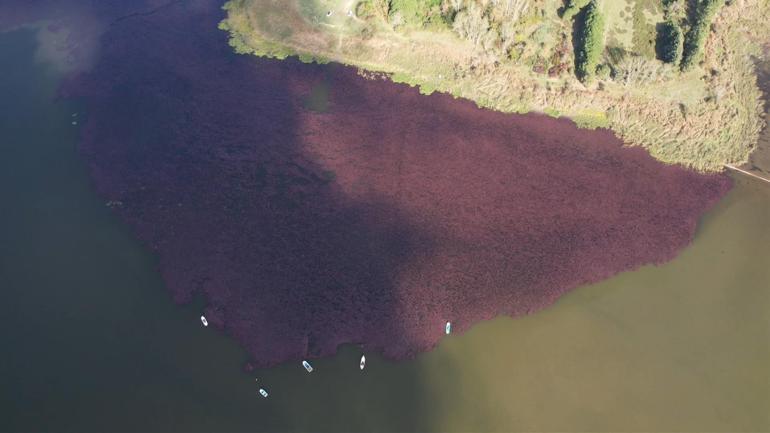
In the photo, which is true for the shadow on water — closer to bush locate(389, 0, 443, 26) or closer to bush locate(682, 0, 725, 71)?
bush locate(389, 0, 443, 26)

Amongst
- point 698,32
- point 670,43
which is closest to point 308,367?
point 670,43

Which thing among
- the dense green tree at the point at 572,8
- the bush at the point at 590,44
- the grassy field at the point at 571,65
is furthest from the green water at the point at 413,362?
the dense green tree at the point at 572,8

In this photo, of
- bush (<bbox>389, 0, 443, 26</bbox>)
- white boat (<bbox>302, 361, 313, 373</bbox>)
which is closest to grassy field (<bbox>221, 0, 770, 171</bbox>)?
bush (<bbox>389, 0, 443, 26</bbox>)

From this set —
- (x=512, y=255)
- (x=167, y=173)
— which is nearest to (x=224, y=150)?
(x=167, y=173)

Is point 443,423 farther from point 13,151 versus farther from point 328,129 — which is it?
point 13,151

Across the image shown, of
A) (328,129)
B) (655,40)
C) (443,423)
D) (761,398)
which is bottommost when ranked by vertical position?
(443,423)

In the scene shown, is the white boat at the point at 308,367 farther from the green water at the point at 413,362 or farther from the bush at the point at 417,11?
the bush at the point at 417,11

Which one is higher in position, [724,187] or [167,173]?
[724,187]

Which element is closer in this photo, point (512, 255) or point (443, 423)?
point (443, 423)
